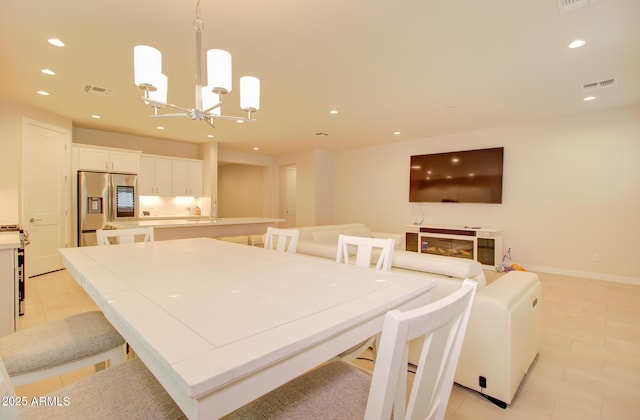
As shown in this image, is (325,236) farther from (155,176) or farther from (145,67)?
(155,176)

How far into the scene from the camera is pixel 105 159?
17.6 feet

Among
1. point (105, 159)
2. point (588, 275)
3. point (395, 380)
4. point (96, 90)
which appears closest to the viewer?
point (395, 380)

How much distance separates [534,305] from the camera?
199 cm

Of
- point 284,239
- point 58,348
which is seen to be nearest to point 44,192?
point 284,239

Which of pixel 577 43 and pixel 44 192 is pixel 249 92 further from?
pixel 44 192

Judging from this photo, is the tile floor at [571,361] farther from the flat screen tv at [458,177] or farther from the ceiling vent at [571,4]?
the ceiling vent at [571,4]

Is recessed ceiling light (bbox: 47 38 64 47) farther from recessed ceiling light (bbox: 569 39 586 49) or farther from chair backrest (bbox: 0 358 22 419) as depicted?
recessed ceiling light (bbox: 569 39 586 49)

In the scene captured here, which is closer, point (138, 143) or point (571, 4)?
point (571, 4)

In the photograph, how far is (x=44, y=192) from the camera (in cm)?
452

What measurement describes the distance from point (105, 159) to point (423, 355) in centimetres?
641

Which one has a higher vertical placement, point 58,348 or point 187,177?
point 187,177

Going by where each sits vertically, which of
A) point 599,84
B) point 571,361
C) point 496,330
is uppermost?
point 599,84

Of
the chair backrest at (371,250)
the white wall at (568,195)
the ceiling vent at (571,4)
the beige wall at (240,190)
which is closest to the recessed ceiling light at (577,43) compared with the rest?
the ceiling vent at (571,4)

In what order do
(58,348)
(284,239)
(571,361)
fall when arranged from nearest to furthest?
(58,348) → (571,361) → (284,239)
